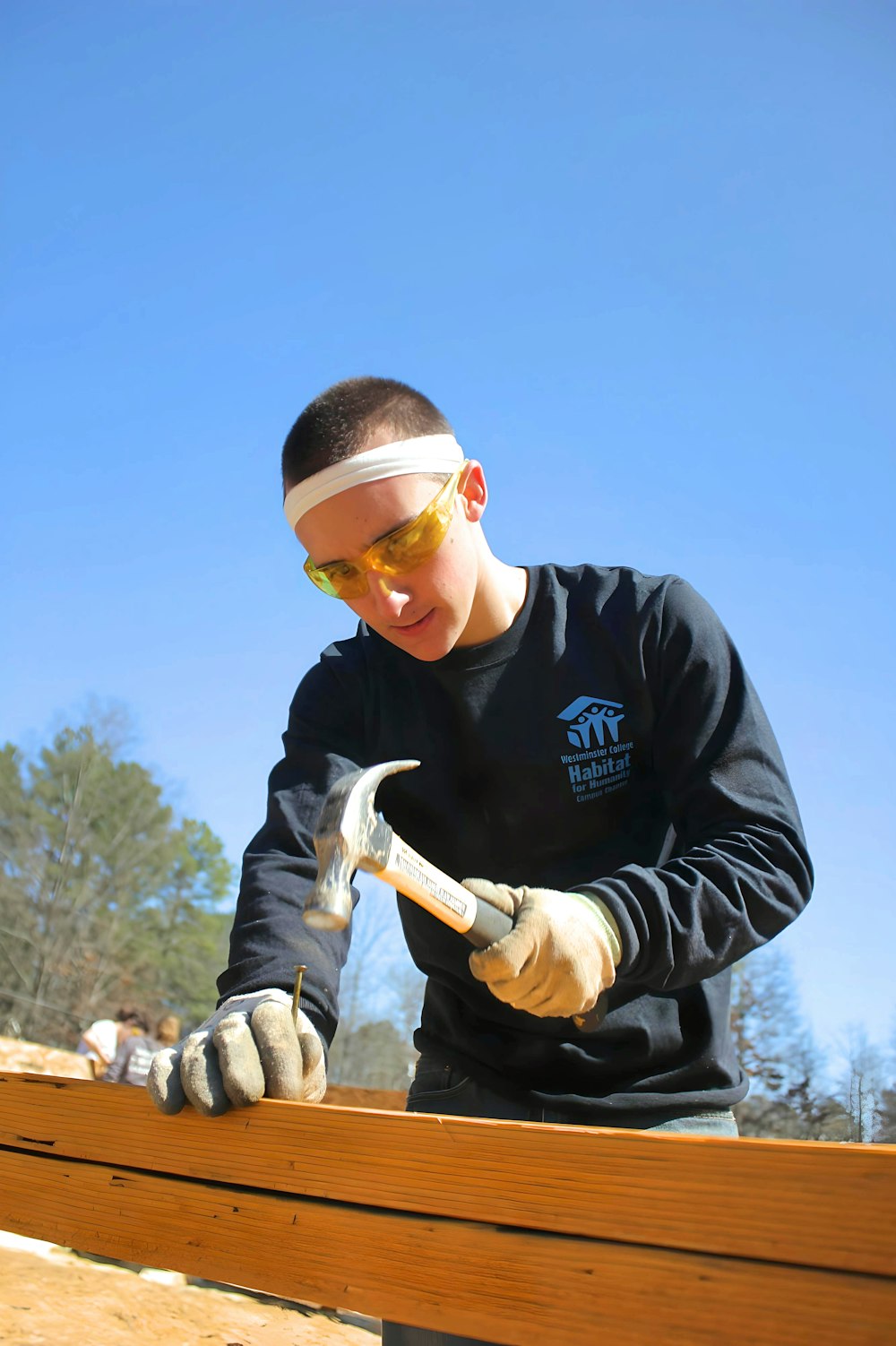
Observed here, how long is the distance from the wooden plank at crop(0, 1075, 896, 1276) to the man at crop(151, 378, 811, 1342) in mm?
184

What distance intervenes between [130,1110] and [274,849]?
706 millimetres

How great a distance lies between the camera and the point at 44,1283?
3.57 meters

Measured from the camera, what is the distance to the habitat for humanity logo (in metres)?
2.24

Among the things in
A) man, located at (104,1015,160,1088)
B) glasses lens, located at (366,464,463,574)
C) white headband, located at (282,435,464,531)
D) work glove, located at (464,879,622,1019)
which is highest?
white headband, located at (282,435,464,531)

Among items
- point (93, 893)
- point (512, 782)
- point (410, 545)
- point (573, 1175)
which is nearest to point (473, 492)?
point (410, 545)

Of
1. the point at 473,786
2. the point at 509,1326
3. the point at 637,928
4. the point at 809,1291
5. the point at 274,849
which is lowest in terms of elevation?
the point at 509,1326

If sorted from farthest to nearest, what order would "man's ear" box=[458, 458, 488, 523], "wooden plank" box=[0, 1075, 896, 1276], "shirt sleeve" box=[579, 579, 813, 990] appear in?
"man's ear" box=[458, 458, 488, 523], "shirt sleeve" box=[579, 579, 813, 990], "wooden plank" box=[0, 1075, 896, 1276]

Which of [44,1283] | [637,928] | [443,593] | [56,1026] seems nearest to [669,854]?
[637,928]

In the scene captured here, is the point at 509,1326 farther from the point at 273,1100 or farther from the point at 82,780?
the point at 82,780

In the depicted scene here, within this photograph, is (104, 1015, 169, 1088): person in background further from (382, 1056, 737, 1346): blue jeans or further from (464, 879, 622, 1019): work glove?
(464, 879, 622, 1019): work glove

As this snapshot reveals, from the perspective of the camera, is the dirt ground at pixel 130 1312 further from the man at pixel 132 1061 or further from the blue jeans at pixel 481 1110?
the man at pixel 132 1061

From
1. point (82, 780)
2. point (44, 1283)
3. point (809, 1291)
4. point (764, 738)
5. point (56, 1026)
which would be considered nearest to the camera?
point (809, 1291)

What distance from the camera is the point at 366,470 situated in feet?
7.32

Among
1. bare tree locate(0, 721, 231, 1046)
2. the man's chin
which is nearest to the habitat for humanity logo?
the man's chin
